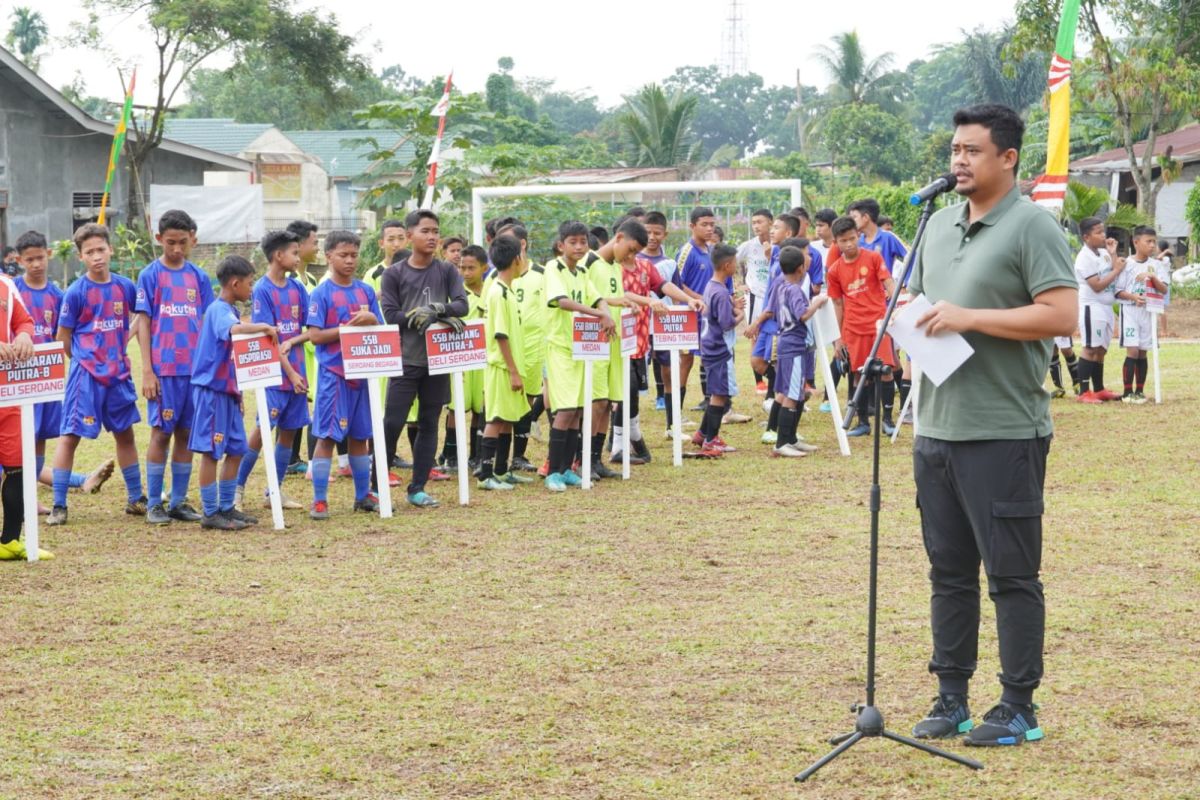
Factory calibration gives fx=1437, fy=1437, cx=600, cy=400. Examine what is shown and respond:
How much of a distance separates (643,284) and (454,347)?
2.84 meters

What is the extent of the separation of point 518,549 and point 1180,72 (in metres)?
24.3

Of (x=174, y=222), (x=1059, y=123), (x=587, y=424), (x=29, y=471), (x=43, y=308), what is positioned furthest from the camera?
(x=1059, y=123)

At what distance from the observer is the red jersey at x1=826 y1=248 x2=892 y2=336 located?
531 inches

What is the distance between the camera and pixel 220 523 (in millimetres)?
9484

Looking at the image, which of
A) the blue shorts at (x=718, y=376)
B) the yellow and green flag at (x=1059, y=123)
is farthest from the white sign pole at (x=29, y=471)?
the yellow and green flag at (x=1059, y=123)

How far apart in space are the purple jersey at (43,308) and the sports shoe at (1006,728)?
24.2 feet

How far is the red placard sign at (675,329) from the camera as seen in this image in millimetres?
11836

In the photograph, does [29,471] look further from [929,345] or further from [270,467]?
[929,345]

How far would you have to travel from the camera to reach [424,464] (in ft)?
34.0

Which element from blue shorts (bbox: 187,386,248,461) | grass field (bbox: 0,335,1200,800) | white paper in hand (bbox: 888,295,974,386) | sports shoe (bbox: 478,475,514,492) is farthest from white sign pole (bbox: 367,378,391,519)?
white paper in hand (bbox: 888,295,974,386)

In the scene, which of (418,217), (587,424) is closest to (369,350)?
(418,217)

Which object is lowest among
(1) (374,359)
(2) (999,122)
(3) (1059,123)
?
(1) (374,359)

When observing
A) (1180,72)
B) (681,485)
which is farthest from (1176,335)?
(681,485)

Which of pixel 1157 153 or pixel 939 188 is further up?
pixel 1157 153
